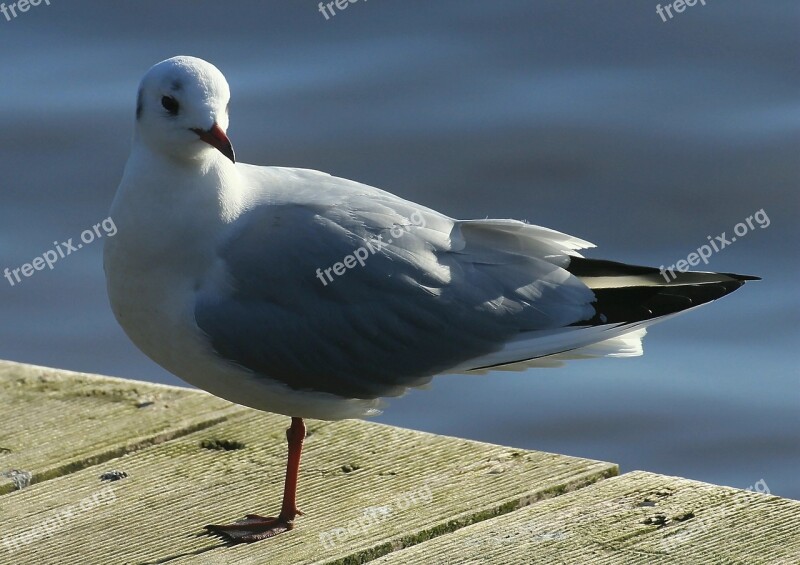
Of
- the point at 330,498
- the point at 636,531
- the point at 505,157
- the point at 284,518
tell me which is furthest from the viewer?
the point at 505,157

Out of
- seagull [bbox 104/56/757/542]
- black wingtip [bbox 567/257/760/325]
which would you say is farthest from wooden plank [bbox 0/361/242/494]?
black wingtip [bbox 567/257/760/325]

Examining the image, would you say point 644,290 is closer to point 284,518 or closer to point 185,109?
point 284,518

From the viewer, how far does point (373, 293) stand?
430 cm

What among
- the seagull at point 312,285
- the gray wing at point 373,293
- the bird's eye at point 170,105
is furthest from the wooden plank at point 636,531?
the bird's eye at point 170,105

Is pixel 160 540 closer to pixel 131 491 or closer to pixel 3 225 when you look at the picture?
pixel 131 491

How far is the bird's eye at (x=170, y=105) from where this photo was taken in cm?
402

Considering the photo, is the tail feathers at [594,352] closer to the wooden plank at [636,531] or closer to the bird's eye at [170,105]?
the wooden plank at [636,531]

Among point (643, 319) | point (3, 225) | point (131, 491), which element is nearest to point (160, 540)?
point (131, 491)

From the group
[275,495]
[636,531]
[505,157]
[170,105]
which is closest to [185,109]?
[170,105]

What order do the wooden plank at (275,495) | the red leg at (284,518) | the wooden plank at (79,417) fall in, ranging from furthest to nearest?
the wooden plank at (79,417), the red leg at (284,518), the wooden plank at (275,495)

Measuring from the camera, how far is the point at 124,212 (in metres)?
4.17

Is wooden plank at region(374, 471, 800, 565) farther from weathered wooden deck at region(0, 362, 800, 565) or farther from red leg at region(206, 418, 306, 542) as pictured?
red leg at region(206, 418, 306, 542)

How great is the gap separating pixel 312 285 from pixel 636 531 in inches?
44.6

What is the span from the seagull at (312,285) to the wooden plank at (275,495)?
4.6 inches
